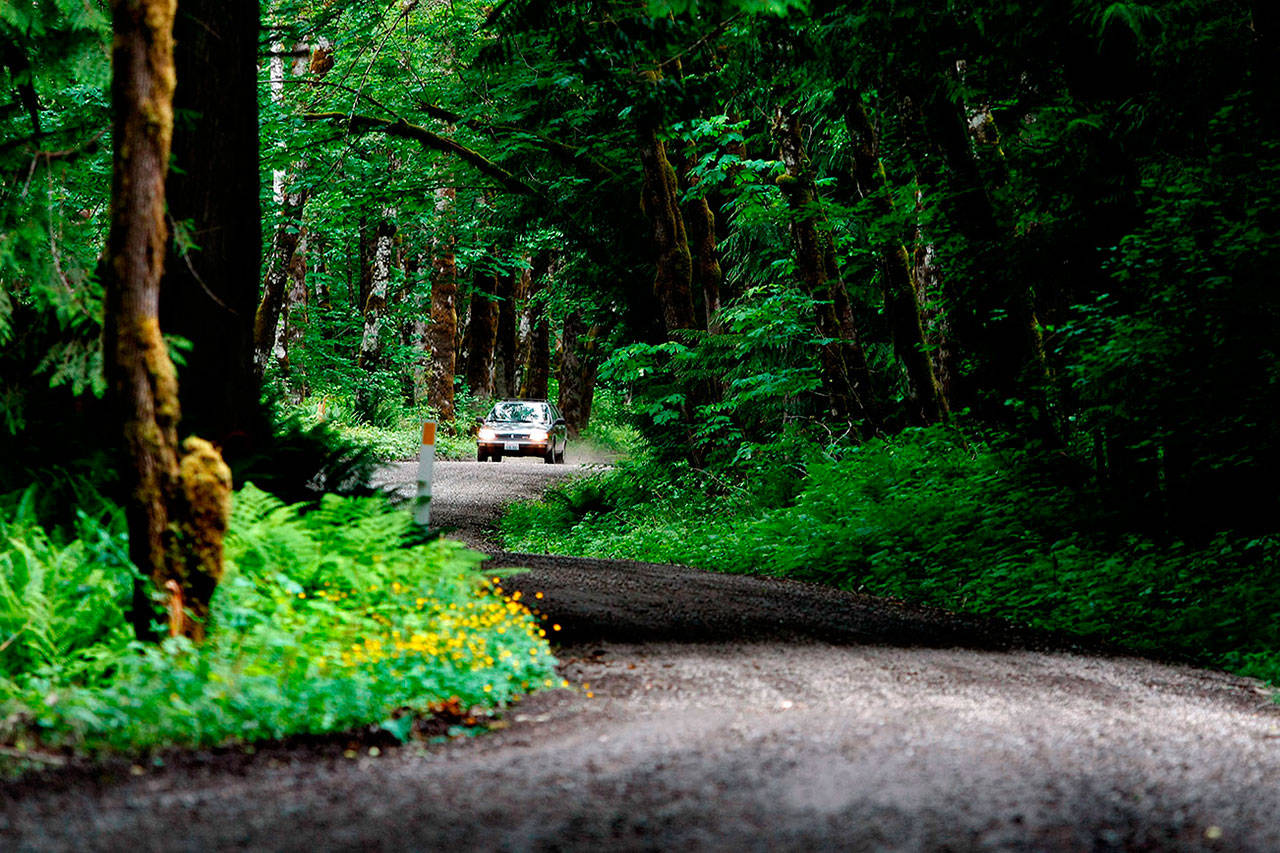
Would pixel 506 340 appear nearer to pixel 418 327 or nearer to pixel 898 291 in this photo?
pixel 418 327

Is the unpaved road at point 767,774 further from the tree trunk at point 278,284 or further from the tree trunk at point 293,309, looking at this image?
the tree trunk at point 293,309

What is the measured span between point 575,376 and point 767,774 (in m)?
42.9

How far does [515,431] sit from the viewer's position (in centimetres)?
3709

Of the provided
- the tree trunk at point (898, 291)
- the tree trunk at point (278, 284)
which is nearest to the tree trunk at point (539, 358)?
the tree trunk at point (278, 284)

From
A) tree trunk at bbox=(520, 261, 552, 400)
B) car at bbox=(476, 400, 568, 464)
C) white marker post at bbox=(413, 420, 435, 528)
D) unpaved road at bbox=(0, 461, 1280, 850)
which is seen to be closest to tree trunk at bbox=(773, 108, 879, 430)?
white marker post at bbox=(413, 420, 435, 528)

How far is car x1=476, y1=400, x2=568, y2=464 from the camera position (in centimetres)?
3703

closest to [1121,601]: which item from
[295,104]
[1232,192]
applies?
[1232,192]

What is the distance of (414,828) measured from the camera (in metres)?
3.88

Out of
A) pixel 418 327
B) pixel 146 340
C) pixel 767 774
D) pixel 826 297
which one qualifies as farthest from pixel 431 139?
pixel 418 327

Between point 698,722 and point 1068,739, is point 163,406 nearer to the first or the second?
point 698,722

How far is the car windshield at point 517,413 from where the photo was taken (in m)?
37.5

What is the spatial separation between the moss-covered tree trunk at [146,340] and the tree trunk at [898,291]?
36.6ft

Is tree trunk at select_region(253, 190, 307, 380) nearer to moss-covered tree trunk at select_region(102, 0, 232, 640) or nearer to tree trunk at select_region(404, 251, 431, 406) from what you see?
tree trunk at select_region(404, 251, 431, 406)

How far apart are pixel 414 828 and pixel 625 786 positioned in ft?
2.92
